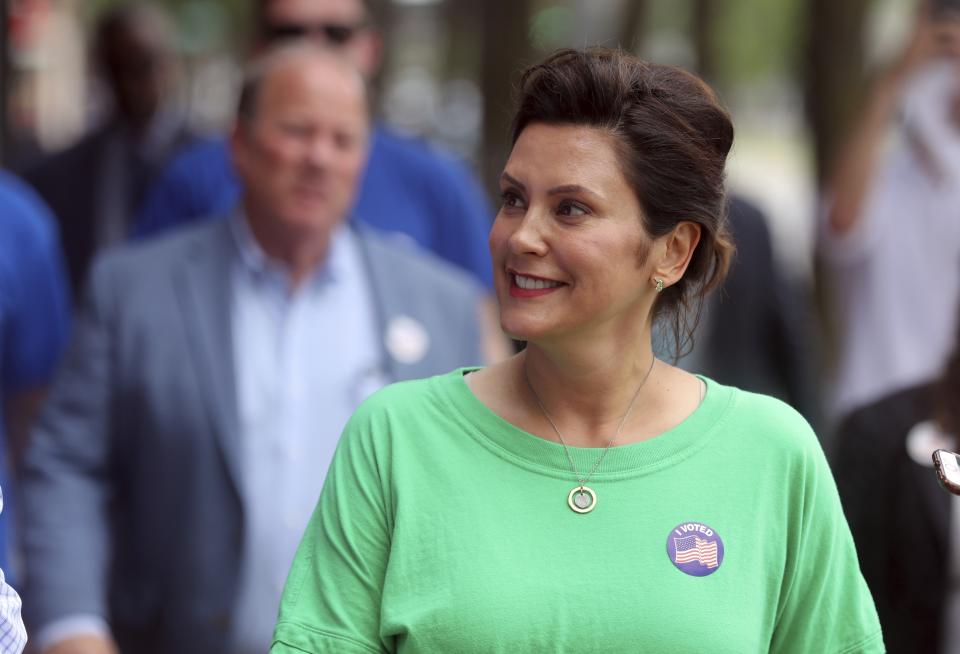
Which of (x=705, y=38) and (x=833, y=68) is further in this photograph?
(x=705, y=38)

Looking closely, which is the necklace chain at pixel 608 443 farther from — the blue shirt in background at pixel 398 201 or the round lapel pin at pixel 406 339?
the blue shirt in background at pixel 398 201

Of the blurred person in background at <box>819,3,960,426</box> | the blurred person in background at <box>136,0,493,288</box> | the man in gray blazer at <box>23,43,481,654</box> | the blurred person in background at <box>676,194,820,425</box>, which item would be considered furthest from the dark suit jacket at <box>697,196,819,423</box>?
the man in gray blazer at <box>23,43,481,654</box>

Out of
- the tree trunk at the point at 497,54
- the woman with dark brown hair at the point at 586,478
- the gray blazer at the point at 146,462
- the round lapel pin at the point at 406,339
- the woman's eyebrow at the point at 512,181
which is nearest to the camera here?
the woman with dark brown hair at the point at 586,478

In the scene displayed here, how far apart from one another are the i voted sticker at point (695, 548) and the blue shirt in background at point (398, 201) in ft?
10.5

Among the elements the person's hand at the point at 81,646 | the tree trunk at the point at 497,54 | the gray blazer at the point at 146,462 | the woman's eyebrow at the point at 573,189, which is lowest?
the person's hand at the point at 81,646

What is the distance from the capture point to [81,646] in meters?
4.44

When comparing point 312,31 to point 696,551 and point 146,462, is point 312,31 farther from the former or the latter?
point 696,551

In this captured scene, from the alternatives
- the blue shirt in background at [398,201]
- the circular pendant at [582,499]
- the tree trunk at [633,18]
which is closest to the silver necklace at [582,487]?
the circular pendant at [582,499]

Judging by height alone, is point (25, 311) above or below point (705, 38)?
below

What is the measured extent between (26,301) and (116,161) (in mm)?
3069

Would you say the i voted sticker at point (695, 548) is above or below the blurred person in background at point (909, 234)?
below

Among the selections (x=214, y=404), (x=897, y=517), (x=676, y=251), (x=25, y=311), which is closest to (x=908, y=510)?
(x=897, y=517)

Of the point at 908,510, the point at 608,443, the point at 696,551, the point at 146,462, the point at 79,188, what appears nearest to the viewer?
the point at 696,551

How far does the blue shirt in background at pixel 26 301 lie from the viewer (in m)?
5.02
